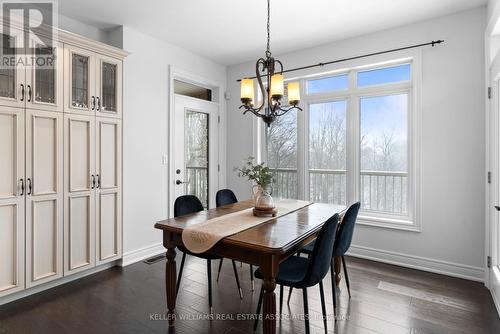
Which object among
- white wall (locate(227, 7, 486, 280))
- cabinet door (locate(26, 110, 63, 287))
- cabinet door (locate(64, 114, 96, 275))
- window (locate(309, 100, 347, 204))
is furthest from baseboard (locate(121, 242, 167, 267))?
white wall (locate(227, 7, 486, 280))

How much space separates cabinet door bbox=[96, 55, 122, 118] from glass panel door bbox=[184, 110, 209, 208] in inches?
45.0

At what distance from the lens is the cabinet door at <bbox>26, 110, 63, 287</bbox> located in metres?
2.62

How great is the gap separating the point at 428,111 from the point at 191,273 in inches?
125

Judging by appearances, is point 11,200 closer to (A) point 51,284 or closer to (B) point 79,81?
(A) point 51,284

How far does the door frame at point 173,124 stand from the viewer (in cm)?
400

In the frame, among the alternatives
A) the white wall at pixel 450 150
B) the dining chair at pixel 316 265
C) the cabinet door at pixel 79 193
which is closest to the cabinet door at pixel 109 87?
the cabinet door at pixel 79 193

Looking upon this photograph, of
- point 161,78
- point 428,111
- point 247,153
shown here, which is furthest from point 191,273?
point 428,111

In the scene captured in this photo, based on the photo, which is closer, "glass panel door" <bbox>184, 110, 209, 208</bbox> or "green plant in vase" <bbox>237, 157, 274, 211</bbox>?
"green plant in vase" <bbox>237, 157, 274, 211</bbox>

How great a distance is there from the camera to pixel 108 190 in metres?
3.24

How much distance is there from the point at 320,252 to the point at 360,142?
7.74 feet

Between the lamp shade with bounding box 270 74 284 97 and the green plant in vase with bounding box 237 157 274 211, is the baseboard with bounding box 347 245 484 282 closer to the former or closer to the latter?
the green plant in vase with bounding box 237 157 274 211

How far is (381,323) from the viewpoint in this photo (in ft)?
7.38

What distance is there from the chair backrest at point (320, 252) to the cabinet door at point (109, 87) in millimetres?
2640

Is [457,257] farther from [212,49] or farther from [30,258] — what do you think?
[30,258]
